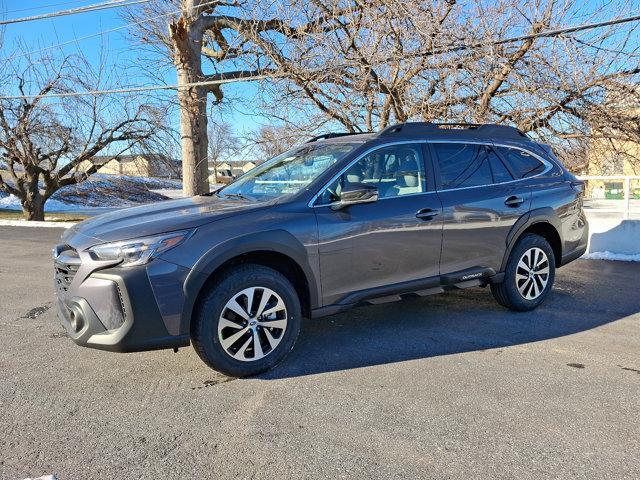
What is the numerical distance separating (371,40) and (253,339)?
8.51 meters

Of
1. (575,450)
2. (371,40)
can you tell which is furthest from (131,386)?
(371,40)

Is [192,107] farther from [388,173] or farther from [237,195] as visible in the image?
[388,173]

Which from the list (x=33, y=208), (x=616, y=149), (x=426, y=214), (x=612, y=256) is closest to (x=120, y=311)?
(x=426, y=214)

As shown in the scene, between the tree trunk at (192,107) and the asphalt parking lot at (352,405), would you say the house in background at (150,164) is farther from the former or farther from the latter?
the asphalt parking lot at (352,405)

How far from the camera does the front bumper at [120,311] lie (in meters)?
3.21

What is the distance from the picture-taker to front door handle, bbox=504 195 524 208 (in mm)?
4984

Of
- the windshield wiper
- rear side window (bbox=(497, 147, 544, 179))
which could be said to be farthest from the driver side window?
rear side window (bbox=(497, 147, 544, 179))

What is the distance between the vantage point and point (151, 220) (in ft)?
11.8

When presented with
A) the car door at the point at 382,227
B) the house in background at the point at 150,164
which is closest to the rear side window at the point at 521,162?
the car door at the point at 382,227

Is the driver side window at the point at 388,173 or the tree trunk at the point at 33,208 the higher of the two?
the driver side window at the point at 388,173

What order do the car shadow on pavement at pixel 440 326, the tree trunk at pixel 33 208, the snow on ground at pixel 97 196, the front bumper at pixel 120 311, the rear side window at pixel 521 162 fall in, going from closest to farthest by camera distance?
the front bumper at pixel 120 311
the car shadow on pavement at pixel 440 326
the rear side window at pixel 521 162
the tree trunk at pixel 33 208
the snow on ground at pixel 97 196

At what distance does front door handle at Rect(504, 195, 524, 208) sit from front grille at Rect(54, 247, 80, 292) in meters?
3.87

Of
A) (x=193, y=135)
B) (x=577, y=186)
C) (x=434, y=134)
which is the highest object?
(x=193, y=135)

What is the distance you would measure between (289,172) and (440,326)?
2061mm
